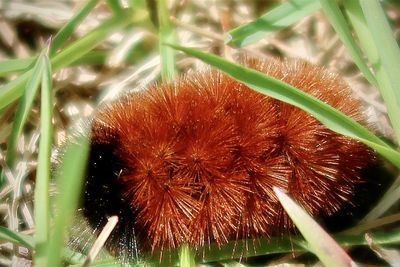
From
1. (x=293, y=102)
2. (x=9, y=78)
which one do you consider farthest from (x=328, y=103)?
(x=9, y=78)

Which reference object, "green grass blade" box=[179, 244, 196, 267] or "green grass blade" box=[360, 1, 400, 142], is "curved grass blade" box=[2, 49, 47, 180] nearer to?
"green grass blade" box=[179, 244, 196, 267]

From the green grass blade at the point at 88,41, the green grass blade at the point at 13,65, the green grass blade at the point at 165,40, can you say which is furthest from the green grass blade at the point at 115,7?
the green grass blade at the point at 13,65

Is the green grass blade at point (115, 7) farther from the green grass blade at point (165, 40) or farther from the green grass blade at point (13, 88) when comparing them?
the green grass blade at point (13, 88)

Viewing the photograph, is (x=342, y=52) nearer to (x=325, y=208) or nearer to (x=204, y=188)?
(x=325, y=208)

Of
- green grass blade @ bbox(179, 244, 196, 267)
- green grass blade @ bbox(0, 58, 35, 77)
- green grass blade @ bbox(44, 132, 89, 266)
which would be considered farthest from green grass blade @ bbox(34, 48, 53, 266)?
green grass blade @ bbox(179, 244, 196, 267)

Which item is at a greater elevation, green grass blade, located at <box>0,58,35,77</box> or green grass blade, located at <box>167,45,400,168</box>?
green grass blade, located at <box>0,58,35,77</box>

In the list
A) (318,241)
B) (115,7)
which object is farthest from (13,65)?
(318,241)

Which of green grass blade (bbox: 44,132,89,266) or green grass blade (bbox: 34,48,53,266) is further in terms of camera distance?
green grass blade (bbox: 34,48,53,266)
